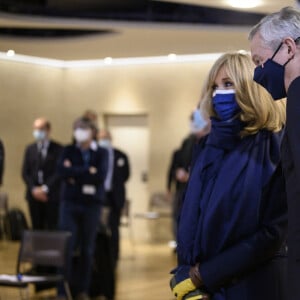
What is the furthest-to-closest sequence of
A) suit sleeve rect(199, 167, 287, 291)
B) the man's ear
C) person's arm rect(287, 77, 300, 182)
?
1. suit sleeve rect(199, 167, 287, 291)
2. the man's ear
3. person's arm rect(287, 77, 300, 182)

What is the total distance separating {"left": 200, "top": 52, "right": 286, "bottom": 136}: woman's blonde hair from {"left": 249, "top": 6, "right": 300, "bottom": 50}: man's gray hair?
1.36ft

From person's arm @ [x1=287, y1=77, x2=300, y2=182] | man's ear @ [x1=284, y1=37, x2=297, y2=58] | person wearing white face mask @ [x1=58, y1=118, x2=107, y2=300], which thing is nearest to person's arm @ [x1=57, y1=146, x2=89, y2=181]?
person wearing white face mask @ [x1=58, y1=118, x2=107, y2=300]

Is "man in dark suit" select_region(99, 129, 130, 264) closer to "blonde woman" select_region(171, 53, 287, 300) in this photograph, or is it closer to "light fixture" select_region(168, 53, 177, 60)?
"light fixture" select_region(168, 53, 177, 60)

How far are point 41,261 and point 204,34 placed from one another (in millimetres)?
3996

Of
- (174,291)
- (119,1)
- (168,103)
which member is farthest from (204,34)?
(174,291)

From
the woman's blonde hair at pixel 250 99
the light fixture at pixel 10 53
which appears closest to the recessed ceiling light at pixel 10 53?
the light fixture at pixel 10 53

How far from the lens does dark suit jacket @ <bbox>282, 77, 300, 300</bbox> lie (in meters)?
1.89

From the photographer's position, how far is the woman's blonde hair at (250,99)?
2.53 meters

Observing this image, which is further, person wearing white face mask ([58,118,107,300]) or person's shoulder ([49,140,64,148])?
person's shoulder ([49,140,64,148])

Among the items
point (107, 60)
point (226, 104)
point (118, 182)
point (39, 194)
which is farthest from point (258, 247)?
point (107, 60)

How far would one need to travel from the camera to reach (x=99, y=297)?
733cm

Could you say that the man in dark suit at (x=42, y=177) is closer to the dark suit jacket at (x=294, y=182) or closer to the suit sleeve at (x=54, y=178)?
the suit sleeve at (x=54, y=178)

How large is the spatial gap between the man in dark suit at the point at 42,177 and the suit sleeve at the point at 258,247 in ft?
14.9

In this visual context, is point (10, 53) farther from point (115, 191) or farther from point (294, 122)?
point (294, 122)
